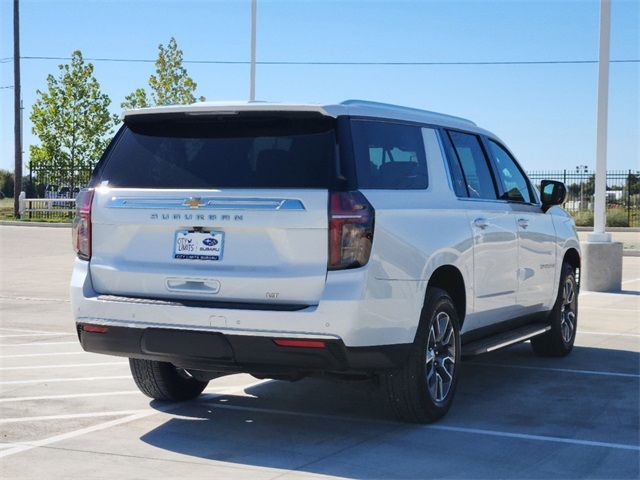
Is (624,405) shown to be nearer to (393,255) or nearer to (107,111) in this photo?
(393,255)

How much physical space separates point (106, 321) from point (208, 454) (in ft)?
3.40

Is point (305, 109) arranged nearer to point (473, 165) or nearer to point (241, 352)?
point (241, 352)

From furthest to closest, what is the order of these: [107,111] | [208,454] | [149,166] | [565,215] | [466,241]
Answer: [107,111]
[565,215]
[466,241]
[149,166]
[208,454]

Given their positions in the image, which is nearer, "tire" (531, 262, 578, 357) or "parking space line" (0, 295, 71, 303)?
"tire" (531, 262, 578, 357)

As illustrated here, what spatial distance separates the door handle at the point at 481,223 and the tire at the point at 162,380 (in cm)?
230

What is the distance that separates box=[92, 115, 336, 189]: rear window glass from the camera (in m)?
5.98

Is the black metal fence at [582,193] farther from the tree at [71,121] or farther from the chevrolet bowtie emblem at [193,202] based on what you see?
the chevrolet bowtie emblem at [193,202]

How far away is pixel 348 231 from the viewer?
578cm

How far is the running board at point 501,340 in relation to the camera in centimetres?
728

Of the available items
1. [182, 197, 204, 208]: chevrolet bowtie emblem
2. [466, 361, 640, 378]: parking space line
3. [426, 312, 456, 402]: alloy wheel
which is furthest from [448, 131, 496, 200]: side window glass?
[182, 197, 204, 208]: chevrolet bowtie emblem

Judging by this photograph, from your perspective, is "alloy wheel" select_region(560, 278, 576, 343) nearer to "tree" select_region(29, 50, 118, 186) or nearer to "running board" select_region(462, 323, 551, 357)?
"running board" select_region(462, 323, 551, 357)

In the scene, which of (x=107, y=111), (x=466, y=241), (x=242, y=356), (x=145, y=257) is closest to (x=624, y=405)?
(x=466, y=241)

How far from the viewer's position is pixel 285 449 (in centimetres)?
598

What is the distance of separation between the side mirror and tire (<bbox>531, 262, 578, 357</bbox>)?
881 millimetres
